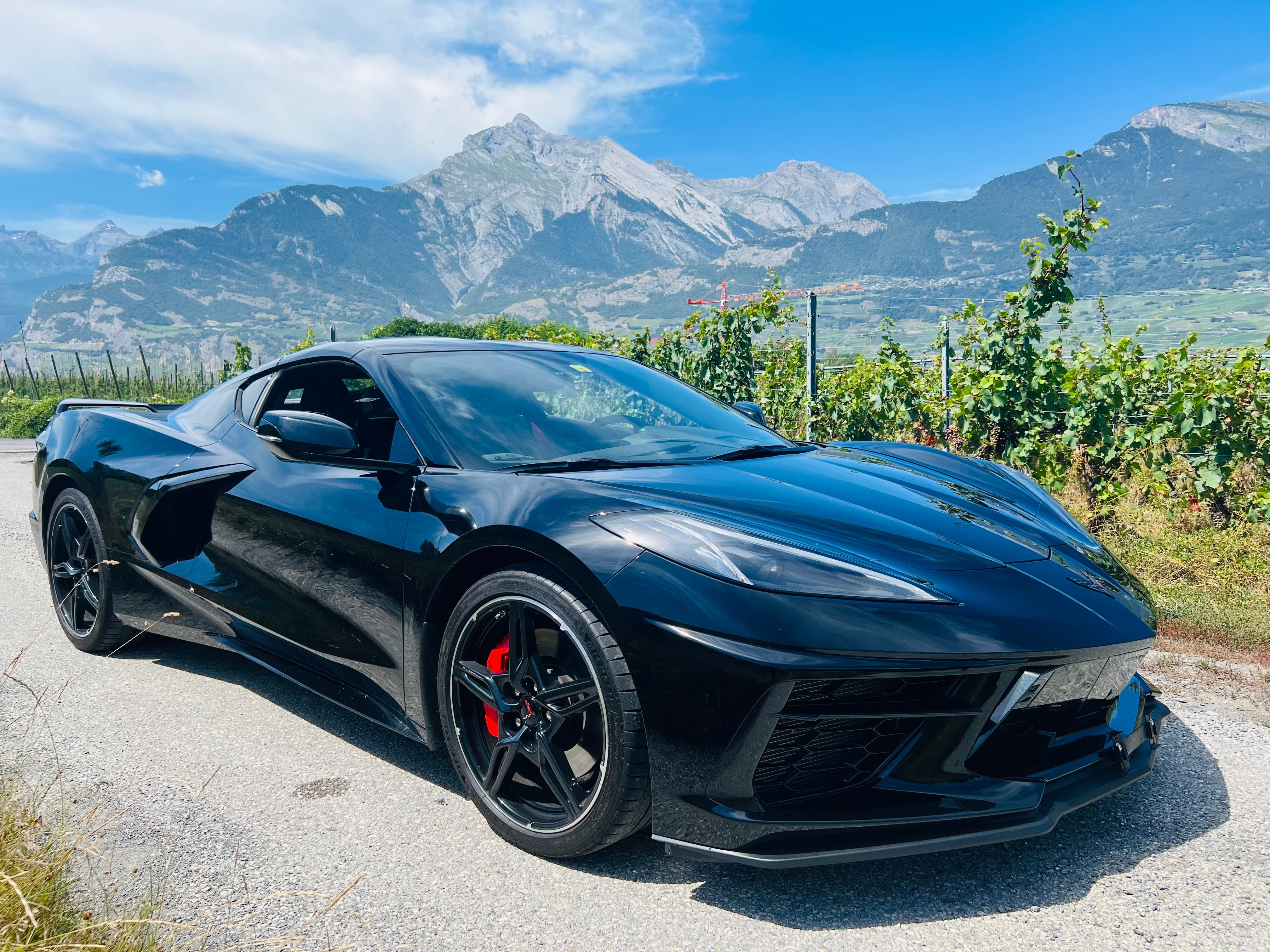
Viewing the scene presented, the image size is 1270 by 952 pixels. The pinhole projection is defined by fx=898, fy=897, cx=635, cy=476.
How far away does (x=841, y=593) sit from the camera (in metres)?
1.85

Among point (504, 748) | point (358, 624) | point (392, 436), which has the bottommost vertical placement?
point (504, 748)

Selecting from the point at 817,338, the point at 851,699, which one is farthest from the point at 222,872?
the point at 817,338

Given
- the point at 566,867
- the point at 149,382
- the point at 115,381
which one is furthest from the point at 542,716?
the point at 149,382

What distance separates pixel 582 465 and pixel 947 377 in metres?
6.79

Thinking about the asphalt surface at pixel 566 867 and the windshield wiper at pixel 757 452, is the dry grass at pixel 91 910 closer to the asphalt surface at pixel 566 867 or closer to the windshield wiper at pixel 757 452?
the asphalt surface at pixel 566 867

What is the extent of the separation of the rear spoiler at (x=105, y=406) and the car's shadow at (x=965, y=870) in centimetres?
263

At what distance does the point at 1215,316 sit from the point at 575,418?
131217mm

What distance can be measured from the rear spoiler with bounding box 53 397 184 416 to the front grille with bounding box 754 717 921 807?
3.32 m

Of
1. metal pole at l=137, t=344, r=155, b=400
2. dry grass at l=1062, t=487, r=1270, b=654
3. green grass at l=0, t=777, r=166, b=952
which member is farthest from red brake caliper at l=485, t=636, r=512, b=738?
metal pole at l=137, t=344, r=155, b=400

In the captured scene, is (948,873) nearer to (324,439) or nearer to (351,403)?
(324,439)

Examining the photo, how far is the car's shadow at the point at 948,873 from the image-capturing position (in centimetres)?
192

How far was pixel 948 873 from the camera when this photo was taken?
205 cm

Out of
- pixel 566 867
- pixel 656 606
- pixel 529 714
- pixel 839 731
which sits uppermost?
pixel 656 606

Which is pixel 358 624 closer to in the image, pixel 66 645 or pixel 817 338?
pixel 66 645
